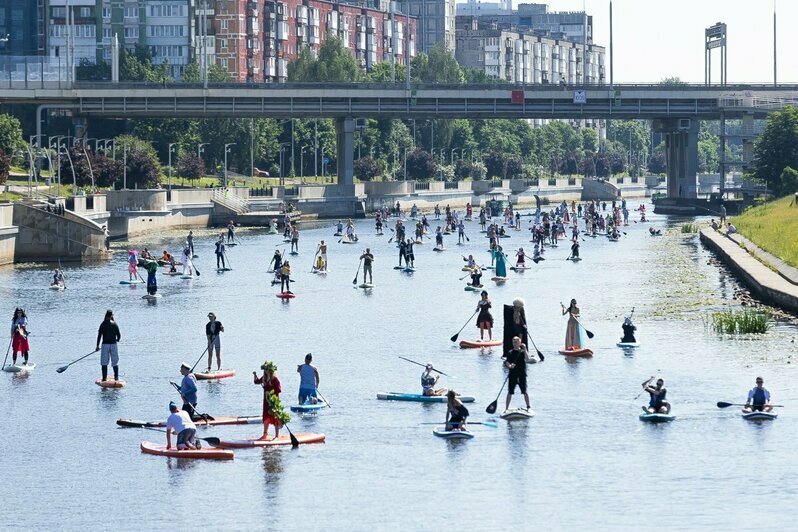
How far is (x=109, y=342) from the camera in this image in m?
46.0

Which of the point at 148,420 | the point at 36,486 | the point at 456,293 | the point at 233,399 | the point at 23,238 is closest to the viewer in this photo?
the point at 36,486

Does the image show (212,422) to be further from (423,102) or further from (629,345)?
(423,102)

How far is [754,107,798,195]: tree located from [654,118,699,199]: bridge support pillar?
87.4 feet

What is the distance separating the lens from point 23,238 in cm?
9556

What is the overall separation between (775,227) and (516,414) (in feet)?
210

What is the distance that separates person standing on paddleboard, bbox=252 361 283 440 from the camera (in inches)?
1457

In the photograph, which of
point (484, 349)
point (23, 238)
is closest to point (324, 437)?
point (484, 349)

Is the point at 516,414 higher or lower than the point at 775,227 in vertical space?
lower

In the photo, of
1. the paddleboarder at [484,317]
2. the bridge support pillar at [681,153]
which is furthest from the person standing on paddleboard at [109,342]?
the bridge support pillar at [681,153]

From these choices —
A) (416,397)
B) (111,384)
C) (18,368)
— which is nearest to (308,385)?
(416,397)

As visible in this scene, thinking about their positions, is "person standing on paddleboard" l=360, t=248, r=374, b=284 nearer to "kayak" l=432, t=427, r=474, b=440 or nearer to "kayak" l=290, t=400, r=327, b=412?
"kayak" l=290, t=400, r=327, b=412

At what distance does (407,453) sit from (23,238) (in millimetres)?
62772

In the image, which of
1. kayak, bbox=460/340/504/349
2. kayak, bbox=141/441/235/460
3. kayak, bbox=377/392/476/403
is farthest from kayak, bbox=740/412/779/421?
kayak, bbox=460/340/504/349

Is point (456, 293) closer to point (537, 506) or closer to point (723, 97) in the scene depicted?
point (537, 506)
